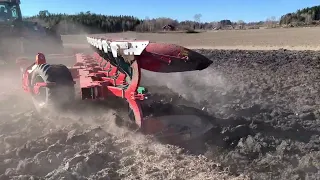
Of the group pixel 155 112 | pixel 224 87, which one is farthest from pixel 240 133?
pixel 224 87

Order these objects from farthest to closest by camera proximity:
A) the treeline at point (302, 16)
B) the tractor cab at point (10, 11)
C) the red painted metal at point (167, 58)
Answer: the treeline at point (302, 16) → the tractor cab at point (10, 11) → the red painted metal at point (167, 58)

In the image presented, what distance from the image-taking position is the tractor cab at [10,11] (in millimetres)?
10254

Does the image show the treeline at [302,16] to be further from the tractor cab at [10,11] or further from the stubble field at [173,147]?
the stubble field at [173,147]

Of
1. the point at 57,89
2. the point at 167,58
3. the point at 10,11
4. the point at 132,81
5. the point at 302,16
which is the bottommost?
the point at 57,89

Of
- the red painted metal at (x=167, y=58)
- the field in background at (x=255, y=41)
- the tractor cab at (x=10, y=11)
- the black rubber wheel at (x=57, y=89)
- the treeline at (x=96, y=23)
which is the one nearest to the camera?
the red painted metal at (x=167, y=58)

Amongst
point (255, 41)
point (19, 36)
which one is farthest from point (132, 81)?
point (255, 41)

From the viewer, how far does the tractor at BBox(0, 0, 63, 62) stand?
31.4 ft

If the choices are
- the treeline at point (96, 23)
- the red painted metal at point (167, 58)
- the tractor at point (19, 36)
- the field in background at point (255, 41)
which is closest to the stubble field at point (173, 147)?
the red painted metal at point (167, 58)

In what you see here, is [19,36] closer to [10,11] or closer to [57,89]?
[10,11]

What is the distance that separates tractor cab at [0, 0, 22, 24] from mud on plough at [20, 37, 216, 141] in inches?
202

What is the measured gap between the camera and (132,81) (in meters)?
4.30

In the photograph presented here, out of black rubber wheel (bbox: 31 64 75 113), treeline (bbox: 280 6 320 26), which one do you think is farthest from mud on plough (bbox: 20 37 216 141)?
treeline (bbox: 280 6 320 26)

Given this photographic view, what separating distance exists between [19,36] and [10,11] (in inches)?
47.4

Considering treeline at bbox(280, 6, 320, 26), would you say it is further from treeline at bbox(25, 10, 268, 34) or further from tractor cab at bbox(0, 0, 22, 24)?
tractor cab at bbox(0, 0, 22, 24)
